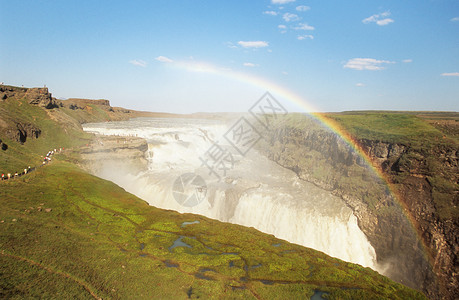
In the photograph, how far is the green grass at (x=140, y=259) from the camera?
12.2 meters

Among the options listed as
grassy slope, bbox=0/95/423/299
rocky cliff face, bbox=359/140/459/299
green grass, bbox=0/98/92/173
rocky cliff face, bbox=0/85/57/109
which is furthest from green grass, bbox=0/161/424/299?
rocky cliff face, bbox=0/85/57/109

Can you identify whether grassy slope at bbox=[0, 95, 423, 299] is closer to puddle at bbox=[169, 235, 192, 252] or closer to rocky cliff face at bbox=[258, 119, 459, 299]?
puddle at bbox=[169, 235, 192, 252]

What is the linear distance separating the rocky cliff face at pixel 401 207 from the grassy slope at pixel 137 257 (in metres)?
Answer: 9.53

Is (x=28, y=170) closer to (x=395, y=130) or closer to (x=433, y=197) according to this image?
(x=433, y=197)

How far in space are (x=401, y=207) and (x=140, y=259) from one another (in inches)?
1018

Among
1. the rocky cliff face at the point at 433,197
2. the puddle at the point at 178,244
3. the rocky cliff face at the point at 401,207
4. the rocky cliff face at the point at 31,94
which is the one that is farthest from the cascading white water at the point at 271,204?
the rocky cliff face at the point at 31,94

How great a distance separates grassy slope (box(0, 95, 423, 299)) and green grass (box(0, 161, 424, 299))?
5 cm

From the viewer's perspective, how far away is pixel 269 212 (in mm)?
29734

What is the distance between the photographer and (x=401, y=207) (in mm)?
26359

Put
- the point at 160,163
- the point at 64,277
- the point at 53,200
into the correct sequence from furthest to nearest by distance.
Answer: the point at 160,163
the point at 53,200
the point at 64,277

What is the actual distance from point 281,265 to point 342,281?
365cm

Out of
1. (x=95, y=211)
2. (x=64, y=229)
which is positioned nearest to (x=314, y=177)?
(x=95, y=211)

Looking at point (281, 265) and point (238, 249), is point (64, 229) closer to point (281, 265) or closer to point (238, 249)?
point (238, 249)

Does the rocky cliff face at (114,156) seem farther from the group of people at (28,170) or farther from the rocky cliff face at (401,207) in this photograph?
the rocky cliff face at (401,207)
